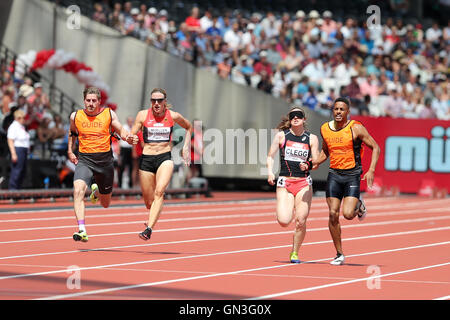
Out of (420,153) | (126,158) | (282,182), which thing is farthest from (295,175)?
(420,153)

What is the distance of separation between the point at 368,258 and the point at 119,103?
19.9 m

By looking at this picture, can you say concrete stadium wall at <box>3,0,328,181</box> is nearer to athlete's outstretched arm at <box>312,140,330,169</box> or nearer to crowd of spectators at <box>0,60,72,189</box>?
crowd of spectators at <box>0,60,72,189</box>

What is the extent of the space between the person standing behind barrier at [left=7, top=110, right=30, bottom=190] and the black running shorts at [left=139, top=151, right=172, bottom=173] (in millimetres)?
8574

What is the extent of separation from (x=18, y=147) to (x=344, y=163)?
474 inches

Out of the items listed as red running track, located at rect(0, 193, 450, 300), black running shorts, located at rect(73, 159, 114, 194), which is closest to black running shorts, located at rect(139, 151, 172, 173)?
black running shorts, located at rect(73, 159, 114, 194)

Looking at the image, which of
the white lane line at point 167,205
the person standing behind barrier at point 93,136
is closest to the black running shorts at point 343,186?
the person standing behind barrier at point 93,136

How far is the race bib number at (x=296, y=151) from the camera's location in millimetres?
13922

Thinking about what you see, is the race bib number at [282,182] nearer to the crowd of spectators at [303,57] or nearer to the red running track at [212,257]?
the red running track at [212,257]

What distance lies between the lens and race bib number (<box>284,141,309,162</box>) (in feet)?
45.7

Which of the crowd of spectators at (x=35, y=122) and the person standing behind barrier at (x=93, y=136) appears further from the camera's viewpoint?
the crowd of spectators at (x=35, y=122)

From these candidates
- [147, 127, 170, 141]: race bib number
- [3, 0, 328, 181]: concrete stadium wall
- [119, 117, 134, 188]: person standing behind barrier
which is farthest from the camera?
[3, 0, 328, 181]: concrete stadium wall

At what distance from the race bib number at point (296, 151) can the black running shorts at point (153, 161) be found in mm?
2482

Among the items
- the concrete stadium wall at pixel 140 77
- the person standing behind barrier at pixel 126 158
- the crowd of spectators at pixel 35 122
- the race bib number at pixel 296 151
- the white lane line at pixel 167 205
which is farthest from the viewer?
the concrete stadium wall at pixel 140 77

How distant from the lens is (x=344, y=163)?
13.9m
